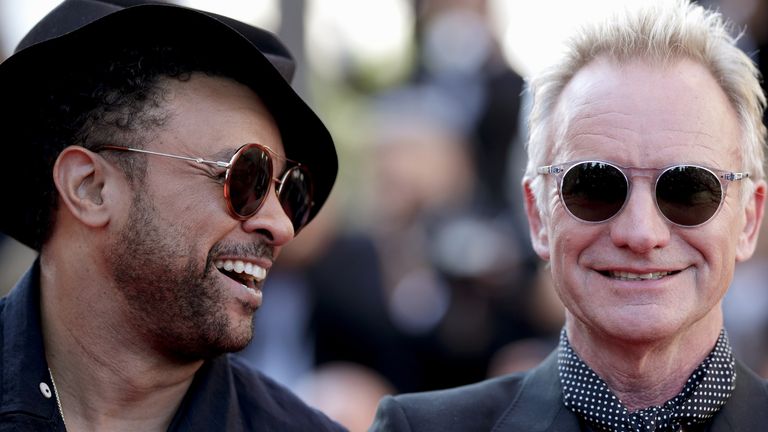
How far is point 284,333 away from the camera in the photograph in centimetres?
683

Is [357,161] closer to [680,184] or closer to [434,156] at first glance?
[434,156]

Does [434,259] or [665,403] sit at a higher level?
[665,403]

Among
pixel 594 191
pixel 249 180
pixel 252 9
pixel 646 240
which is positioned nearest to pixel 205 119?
pixel 249 180

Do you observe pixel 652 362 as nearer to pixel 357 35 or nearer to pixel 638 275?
pixel 638 275

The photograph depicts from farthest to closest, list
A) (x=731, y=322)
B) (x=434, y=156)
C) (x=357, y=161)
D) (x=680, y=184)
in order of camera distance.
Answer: (x=357, y=161), (x=434, y=156), (x=731, y=322), (x=680, y=184)

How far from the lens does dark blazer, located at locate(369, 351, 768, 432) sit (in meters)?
3.84

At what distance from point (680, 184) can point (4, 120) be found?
7.89 feet

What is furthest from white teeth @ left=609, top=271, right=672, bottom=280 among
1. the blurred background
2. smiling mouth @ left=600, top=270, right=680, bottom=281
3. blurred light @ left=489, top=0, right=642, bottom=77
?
blurred light @ left=489, top=0, right=642, bottom=77

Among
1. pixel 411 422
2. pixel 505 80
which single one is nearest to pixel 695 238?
pixel 411 422

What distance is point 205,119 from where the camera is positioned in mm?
4109

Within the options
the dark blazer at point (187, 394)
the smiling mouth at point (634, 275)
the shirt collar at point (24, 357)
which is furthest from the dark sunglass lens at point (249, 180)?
the smiling mouth at point (634, 275)

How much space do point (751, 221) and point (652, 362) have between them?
64 centimetres

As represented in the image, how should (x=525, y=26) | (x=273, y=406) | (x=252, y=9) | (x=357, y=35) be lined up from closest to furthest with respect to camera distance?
(x=273, y=406), (x=525, y=26), (x=252, y=9), (x=357, y=35)

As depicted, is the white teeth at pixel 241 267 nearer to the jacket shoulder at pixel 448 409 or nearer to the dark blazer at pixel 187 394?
the dark blazer at pixel 187 394
